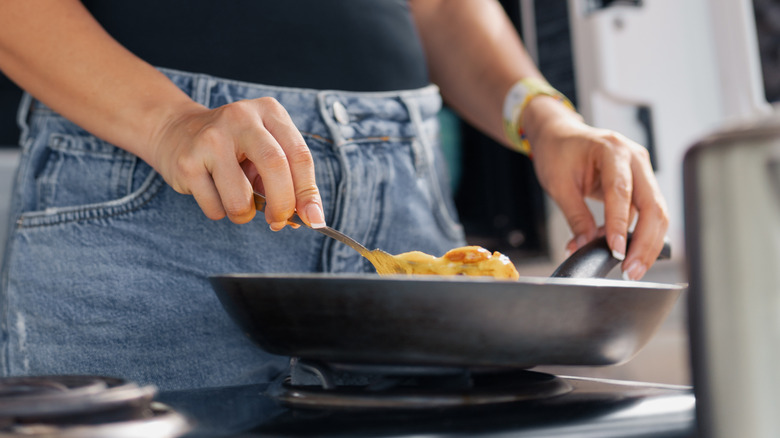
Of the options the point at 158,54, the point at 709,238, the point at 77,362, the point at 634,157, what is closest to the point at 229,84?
the point at 158,54

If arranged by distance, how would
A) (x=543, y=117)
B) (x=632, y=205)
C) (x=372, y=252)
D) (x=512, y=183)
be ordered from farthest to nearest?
(x=512, y=183)
(x=543, y=117)
(x=632, y=205)
(x=372, y=252)

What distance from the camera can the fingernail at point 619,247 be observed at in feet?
2.33

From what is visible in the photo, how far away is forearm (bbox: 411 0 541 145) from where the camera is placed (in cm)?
101

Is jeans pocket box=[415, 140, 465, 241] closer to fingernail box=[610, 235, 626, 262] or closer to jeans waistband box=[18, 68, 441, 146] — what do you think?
jeans waistband box=[18, 68, 441, 146]

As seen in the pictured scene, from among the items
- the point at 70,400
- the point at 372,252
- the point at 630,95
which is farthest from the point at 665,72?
the point at 70,400

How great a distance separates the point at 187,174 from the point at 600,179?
48 cm

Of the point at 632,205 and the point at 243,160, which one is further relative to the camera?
the point at 632,205

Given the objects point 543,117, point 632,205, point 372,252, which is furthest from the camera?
point 543,117

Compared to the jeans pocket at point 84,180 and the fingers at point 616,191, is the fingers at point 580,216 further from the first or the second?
the jeans pocket at point 84,180

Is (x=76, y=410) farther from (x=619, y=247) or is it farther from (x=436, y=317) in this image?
(x=619, y=247)

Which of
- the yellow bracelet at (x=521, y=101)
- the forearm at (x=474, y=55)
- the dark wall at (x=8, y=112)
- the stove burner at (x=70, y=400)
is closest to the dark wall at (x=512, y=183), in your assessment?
the forearm at (x=474, y=55)

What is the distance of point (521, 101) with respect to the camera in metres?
0.94

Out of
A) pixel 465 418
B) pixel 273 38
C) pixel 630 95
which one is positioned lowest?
pixel 465 418

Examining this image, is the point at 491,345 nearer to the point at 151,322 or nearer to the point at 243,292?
the point at 243,292
